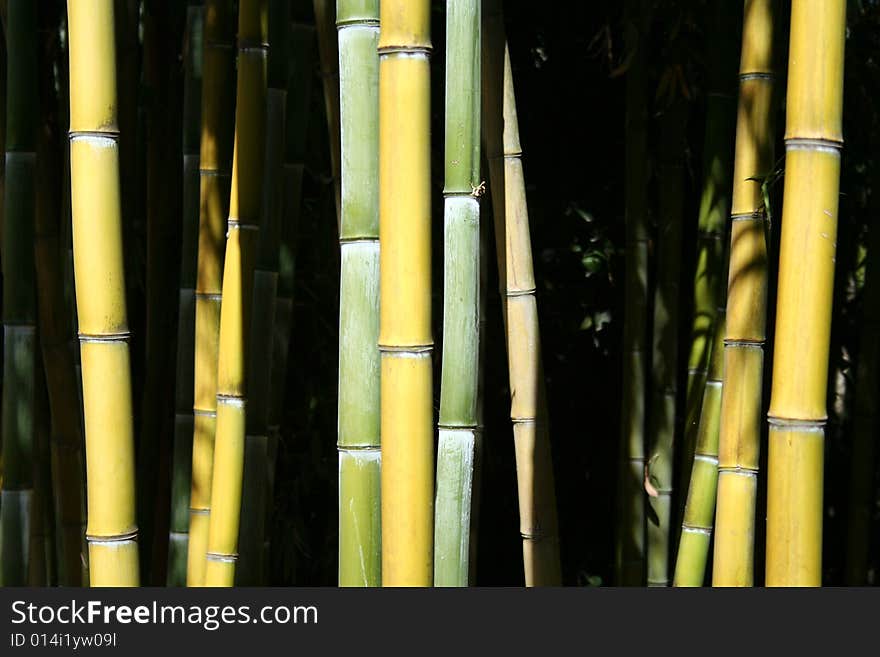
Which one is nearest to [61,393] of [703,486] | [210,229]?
[210,229]

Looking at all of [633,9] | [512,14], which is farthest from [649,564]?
[512,14]

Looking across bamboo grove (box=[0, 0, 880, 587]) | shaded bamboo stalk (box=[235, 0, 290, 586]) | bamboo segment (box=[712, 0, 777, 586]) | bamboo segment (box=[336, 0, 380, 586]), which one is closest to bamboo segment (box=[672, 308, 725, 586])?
bamboo grove (box=[0, 0, 880, 587])

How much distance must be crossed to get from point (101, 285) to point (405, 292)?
412 mm

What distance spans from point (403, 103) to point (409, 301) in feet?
0.71

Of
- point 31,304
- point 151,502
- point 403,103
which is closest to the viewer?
point 403,103

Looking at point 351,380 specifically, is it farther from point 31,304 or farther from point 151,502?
point 151,502

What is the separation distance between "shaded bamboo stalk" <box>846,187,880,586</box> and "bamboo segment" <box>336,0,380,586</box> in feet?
5.14

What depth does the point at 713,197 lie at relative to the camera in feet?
6.17

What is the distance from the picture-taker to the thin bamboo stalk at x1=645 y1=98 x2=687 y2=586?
2264 millimetres

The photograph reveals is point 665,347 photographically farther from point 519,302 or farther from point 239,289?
point 239,289

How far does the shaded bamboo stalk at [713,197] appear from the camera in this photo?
5.45 feet

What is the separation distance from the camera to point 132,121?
1959mm

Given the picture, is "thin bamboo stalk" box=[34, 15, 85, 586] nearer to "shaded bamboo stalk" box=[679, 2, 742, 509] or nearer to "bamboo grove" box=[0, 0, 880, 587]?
"bamboo grove" box=[0, 0, 880, 587]

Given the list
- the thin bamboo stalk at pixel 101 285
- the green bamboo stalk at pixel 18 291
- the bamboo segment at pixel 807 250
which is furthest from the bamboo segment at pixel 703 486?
the green bamboo stalk at pixel 18 291
